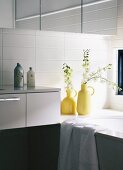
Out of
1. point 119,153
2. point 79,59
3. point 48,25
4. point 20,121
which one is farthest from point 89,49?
point 119,153

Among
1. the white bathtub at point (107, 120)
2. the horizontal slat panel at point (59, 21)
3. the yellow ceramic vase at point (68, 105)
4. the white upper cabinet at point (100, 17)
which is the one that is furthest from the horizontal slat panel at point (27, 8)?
the white bathtub at point (107, 120)

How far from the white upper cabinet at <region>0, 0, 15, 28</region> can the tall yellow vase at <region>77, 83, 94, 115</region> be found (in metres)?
0.90

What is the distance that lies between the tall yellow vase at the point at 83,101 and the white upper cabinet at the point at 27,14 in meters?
0.71

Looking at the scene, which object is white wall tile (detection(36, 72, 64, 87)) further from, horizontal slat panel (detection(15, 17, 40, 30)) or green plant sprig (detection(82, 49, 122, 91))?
horizontal slat panel (detection(15, 17, 40, 30))

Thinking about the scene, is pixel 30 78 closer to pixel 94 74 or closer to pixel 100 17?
pixel 94 74

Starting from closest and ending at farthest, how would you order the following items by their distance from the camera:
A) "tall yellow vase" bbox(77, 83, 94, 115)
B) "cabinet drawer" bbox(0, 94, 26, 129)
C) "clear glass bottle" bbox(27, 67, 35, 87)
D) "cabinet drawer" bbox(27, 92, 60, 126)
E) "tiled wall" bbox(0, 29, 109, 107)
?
"cabinet drawer" bbox(0, 94, 26, 129) < "cabinet drawer" bbox(27, 92, 60, 126) < "clear glass bottle" bbox(27, 67, 35, 87) < "tiled wall" bbox(0, 29, 109, 107) < "tall yellow vase" bbox(77, 83, 94, 115)

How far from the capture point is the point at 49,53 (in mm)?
3457

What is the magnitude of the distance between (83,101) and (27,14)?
0.92m

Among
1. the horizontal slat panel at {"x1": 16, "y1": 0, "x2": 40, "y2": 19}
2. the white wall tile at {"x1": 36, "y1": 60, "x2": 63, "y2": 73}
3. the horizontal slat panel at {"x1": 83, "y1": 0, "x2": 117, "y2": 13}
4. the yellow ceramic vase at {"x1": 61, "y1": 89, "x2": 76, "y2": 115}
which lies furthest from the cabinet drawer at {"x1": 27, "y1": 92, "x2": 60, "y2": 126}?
the horizontal slat panel at {"x1": 83, "y1": 0, "x2": 117, "y2": 13}

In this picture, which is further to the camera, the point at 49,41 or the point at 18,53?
the point at 49,41

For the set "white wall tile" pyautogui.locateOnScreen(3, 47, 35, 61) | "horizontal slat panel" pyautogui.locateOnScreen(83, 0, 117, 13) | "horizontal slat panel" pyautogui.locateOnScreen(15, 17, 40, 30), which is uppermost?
"horizontal slat panel" pyautogui.locateOnScreen(83, 0, 117, 13)

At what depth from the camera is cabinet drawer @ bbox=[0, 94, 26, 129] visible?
2.64 meters

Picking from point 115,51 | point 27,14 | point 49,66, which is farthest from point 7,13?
point 115,51

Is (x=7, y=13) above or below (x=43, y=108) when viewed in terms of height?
above
